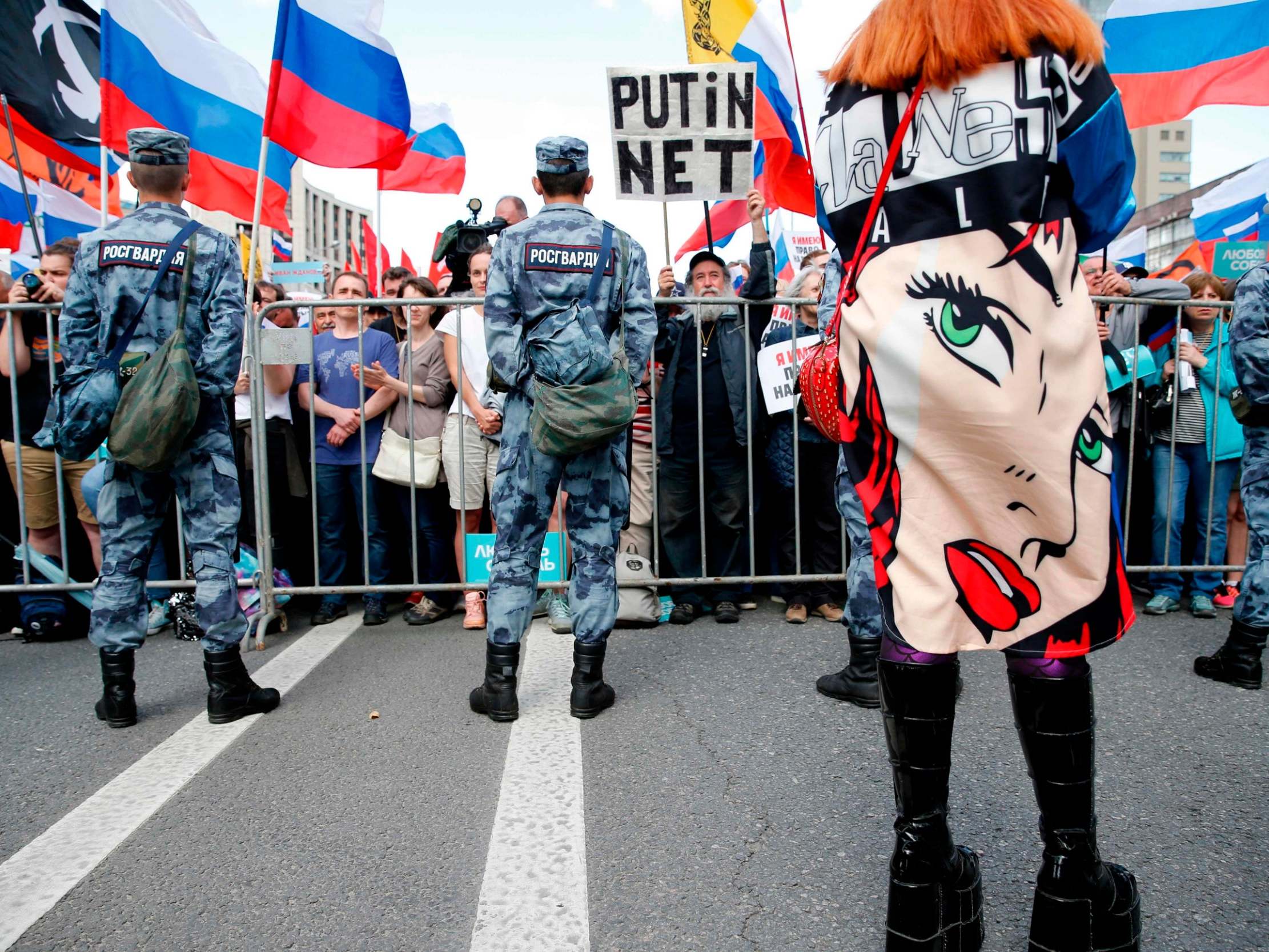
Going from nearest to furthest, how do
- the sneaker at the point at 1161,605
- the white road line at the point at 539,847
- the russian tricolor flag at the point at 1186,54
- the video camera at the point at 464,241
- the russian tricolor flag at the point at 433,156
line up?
the white road line at the point at 539,847, the sneaker at the point at 1161,605, the video camera at the point at 464,241, the russian tricolor flag at the point at 1186,54, the russian tricolor flag at the point at 433,156

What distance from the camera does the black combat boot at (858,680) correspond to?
340 centimetres

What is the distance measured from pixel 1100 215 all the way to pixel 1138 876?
5.05 feet

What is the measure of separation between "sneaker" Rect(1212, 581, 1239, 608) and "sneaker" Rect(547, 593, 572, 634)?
3.81m

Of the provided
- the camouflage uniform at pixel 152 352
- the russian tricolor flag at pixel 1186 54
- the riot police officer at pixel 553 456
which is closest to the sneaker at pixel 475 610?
the riot police officer at pixel 553 456

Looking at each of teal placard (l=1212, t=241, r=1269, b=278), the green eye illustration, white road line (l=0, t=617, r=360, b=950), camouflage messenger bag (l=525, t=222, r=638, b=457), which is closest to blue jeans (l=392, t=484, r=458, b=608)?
white road line (l=0, t=617, r=360, b=950)

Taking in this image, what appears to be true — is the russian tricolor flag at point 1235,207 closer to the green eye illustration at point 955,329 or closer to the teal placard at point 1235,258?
the teal placard at point 1235,258

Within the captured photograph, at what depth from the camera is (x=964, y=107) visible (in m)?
1.65

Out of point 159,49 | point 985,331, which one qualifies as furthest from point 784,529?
point 159,49

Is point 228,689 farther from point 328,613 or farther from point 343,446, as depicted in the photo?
point 343,446

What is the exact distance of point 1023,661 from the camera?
67.4 inches

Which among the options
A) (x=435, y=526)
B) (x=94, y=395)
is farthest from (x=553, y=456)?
(x=435, y=526)

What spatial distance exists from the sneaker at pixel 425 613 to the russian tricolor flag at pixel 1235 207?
9865 mm

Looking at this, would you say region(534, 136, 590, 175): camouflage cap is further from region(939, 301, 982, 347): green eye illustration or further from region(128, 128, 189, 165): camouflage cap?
region(939, 301, 982, 347): green eye illustration

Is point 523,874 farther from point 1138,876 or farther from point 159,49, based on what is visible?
point 159,49
